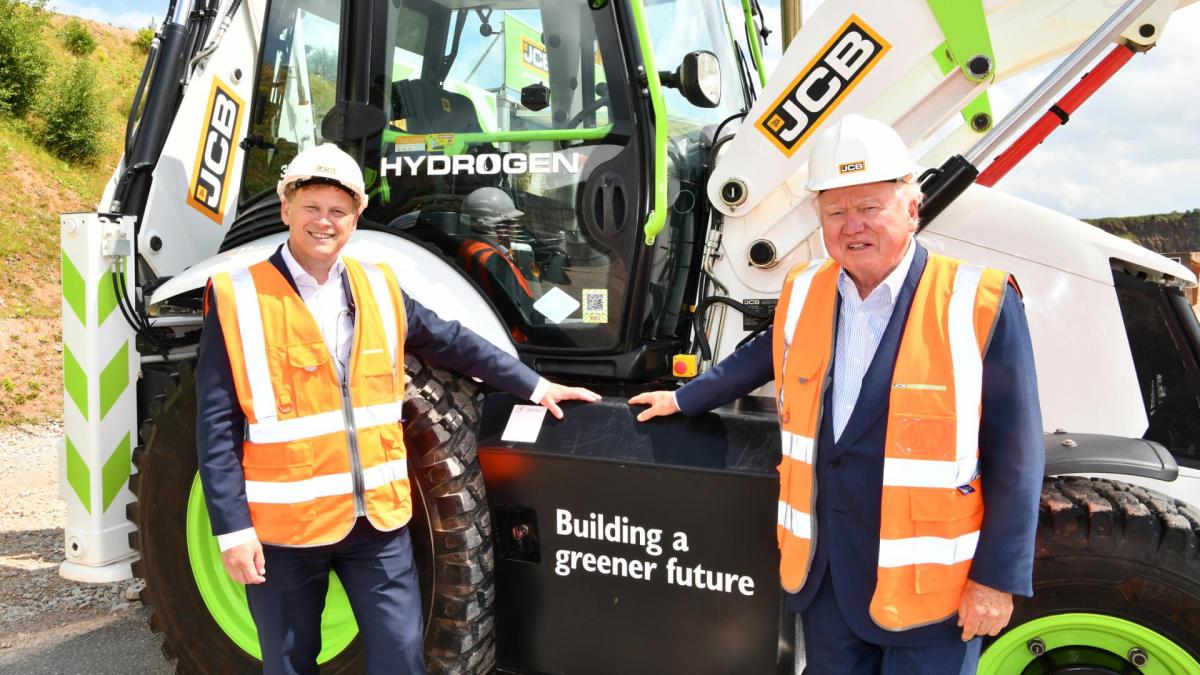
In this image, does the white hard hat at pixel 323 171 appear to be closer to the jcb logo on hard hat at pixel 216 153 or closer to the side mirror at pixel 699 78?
the side mirror at pixel 699 78

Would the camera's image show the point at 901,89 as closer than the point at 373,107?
Yes

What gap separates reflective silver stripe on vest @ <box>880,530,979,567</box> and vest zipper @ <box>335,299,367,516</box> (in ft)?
Answer: 4.02

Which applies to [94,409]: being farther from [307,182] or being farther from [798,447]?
[798,447]

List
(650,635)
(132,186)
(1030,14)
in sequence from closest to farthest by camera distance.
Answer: (650,635)
(1030,14)
(132,186)

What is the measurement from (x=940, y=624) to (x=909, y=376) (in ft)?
1.63

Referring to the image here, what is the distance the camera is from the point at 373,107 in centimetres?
309

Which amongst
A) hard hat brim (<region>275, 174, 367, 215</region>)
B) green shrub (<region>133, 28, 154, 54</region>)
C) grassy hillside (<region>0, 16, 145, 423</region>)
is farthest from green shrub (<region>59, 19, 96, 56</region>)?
hard hat brim (<region>275, 174, 367, 215</region>)

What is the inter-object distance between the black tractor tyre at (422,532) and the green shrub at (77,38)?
21.2 metres

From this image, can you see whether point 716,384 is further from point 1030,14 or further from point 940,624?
point 1030,14

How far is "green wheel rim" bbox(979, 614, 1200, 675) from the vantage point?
2.12 meters

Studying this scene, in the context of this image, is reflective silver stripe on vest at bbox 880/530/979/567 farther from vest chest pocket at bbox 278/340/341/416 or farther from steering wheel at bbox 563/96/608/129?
steering wheel at bbox 563/96/608/129

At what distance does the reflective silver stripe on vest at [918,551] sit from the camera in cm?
169

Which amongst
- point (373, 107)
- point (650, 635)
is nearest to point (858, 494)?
point (650, 635)

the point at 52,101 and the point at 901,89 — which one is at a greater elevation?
the point at 52,101
